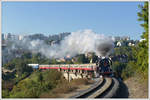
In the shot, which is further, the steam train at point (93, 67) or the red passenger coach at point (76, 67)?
the red passenger coach at point (76, 67)

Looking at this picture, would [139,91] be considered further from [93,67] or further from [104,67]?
[93,67]

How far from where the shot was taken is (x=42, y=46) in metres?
48.9

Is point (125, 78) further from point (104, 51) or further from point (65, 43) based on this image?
point (65, 43)

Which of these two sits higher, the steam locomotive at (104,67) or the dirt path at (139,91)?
the steam locomotive at (104,67)

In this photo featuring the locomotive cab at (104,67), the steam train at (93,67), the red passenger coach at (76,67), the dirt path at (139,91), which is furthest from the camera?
the red passenger coach at (76,67)

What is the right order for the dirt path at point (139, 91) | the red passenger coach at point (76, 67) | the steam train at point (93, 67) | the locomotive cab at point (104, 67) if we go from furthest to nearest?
the red passenger coach at point (76, 67), the steam train at point (93, 67), the locomotive cab at point (104, 67), the dirt path at point (139, 91)

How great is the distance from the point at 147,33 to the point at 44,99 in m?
7.55

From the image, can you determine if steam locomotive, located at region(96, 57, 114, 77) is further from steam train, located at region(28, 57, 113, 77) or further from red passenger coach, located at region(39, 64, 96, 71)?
red passenger coach, located at region(39, 64, 96, 71)

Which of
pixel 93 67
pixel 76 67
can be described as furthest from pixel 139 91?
pixel 76 67

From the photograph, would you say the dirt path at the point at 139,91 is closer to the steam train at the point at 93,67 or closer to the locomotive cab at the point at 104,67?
the locomotive cab at the point at 104,67

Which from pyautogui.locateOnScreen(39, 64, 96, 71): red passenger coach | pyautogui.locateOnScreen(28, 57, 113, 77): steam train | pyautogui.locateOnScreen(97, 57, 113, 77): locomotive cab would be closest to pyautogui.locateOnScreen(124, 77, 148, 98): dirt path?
pyautogui.locateOnScreen(97, 57, 113, 77): locomotive cab

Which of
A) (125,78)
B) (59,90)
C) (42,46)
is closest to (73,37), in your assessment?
(42,46)

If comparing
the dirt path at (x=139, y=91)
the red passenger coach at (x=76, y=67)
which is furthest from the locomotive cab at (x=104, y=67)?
the dirt path at (x=139, y=91)

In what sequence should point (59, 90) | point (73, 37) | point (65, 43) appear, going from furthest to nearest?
point (65, 43)
point (73, 37)
point (59, 90)
